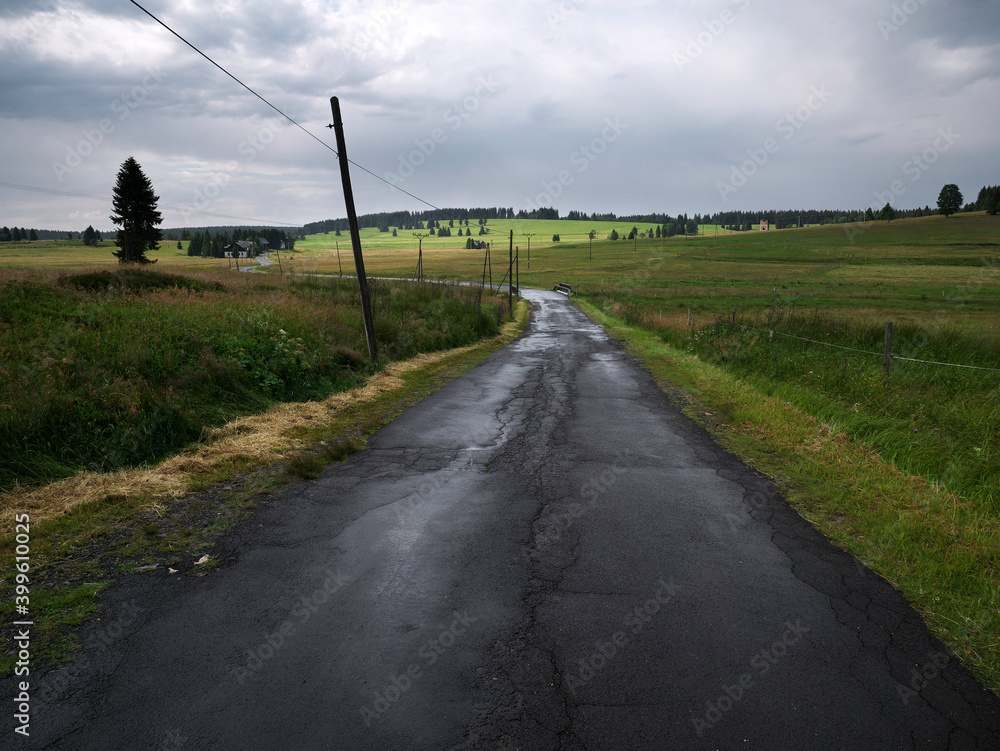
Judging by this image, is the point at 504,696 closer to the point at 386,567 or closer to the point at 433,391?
the point at 386,567

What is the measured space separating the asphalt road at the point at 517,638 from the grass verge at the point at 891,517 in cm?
24

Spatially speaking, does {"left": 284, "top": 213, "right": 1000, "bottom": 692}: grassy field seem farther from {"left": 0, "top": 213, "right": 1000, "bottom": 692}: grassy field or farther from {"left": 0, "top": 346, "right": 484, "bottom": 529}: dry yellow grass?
{"left": 0, "top": 346, "right": 484, "bottom": 529}: dry yellow grass

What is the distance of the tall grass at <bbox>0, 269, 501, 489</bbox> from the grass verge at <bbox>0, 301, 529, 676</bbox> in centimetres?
51

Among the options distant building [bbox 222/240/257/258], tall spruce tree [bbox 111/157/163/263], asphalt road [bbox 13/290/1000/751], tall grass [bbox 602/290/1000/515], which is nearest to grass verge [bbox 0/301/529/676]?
asphalt road [bbox 13/290/1000/751]

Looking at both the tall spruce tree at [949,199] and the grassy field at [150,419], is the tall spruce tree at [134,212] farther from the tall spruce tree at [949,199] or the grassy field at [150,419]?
the tall spruce tree at [949,199]

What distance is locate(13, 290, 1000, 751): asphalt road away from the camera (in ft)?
9.40

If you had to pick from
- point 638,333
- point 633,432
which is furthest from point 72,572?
point 638,333

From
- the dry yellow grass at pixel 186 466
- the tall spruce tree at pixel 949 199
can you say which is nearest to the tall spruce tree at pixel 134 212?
the dry yellow grass at pixel 186 466

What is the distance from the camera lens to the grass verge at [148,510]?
400 cm

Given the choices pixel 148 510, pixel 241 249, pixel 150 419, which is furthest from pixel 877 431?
pixel 241 249

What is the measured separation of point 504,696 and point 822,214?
222 meters

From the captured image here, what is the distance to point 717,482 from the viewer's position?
671 cm

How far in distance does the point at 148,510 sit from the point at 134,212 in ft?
196

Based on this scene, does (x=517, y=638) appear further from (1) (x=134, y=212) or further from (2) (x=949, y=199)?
(2) (x=949, y=199)
